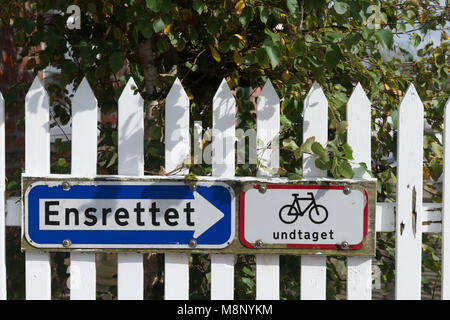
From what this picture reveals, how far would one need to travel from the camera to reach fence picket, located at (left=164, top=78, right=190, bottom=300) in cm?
194

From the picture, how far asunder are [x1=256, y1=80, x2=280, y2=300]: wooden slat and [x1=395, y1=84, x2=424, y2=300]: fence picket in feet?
1.47

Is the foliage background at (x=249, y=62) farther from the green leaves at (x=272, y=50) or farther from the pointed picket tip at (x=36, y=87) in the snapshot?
the pointed picket tip at (x=36, y=87)

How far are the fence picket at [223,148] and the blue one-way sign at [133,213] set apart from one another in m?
0.06

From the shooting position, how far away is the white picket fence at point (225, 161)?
6.37 feet

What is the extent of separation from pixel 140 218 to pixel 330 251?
681 millimetres

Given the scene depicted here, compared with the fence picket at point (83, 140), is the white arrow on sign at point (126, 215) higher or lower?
lower

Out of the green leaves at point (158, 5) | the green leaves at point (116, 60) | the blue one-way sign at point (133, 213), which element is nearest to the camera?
the green leaves at point (158, 5)

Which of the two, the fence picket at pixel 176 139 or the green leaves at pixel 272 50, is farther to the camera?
the fence picket at pixel 176 139

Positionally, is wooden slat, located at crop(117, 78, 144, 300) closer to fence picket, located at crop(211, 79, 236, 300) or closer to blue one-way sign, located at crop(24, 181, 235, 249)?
blue one-way sign, located at crop(24, 181, 235, 249)

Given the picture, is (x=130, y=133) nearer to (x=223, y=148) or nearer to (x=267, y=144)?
(x=223, y=148)

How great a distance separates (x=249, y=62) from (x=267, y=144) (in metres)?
0.33

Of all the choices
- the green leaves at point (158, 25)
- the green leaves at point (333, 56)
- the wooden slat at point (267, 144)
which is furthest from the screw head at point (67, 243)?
the green leaves at point (333, 56)

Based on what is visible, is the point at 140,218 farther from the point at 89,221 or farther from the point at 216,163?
the point at 216,163

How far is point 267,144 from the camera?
1.96m
